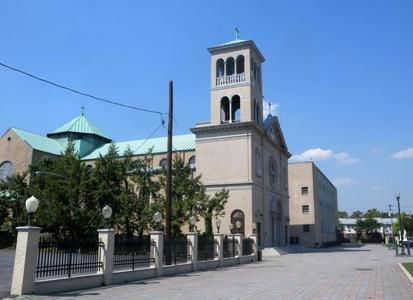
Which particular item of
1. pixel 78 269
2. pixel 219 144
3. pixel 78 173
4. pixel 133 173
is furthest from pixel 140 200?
pixel 78 269

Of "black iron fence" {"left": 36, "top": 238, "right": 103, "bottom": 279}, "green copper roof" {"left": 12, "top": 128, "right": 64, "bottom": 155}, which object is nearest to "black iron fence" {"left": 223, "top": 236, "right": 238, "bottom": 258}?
"black iron fence" {"left": 36, "top": 238, "right": 103, "bottom": 279}

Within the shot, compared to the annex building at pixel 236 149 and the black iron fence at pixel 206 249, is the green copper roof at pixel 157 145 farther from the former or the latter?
the black iron fence at pixel 206 249

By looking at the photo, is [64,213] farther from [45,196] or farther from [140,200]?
[140,200]

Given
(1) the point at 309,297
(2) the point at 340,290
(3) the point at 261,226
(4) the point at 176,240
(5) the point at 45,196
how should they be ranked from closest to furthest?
(1) the point at 309,297 → (2) the point at 340,290 → (4) the point at 176,240 → (5) the point at 45,196 → (3) the point at 261,226

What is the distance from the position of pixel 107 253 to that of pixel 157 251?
4254 millimetres

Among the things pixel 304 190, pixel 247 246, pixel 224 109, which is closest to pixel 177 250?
pixel 247 246

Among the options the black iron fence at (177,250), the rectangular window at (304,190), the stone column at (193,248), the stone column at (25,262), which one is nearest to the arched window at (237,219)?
the stone column at (193,248)

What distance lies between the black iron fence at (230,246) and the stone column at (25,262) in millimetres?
18329

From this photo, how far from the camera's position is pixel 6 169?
5500 centimetres

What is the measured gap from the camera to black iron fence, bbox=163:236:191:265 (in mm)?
22812

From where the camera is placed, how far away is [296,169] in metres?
76.6

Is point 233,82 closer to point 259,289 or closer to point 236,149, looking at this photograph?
point 236,149

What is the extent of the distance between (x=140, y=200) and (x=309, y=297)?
2574 cm

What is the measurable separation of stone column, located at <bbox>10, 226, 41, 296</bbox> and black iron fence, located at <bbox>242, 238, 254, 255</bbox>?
22.8 meters
